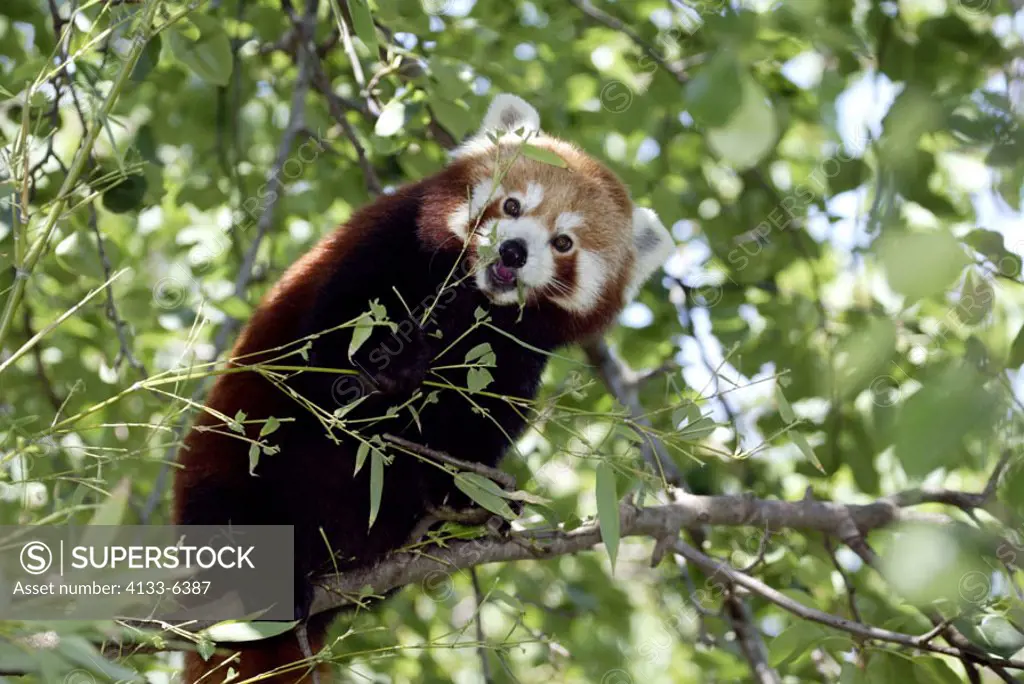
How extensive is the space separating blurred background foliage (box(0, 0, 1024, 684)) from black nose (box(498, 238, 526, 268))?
0.47 meters

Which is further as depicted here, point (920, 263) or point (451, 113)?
point (451, 113)

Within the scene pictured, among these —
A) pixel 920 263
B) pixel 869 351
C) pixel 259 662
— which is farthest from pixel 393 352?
pixel 920 263

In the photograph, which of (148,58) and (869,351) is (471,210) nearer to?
(148,58)

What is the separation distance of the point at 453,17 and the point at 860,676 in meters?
3.04

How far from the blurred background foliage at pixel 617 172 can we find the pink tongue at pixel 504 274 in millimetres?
524

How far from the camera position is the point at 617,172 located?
4.62m

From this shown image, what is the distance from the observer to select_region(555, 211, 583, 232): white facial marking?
3820 millimetres

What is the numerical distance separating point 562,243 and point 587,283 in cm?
20

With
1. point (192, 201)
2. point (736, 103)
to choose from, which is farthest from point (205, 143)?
point (736, 103)

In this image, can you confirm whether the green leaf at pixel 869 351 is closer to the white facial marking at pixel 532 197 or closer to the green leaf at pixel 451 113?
the green leaf at pixel 451 113

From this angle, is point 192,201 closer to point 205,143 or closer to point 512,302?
point 205,143

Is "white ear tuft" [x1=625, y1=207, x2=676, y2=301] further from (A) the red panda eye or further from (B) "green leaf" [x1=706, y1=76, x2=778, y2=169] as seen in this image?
(B) "green leaf" [x1=706, y1=76, x2=778, y2=169]

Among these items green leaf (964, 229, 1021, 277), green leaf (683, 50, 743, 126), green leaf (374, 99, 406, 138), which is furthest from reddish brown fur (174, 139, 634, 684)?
green leaf (964, 229, 1021, 277)

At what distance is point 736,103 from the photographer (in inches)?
75.4
